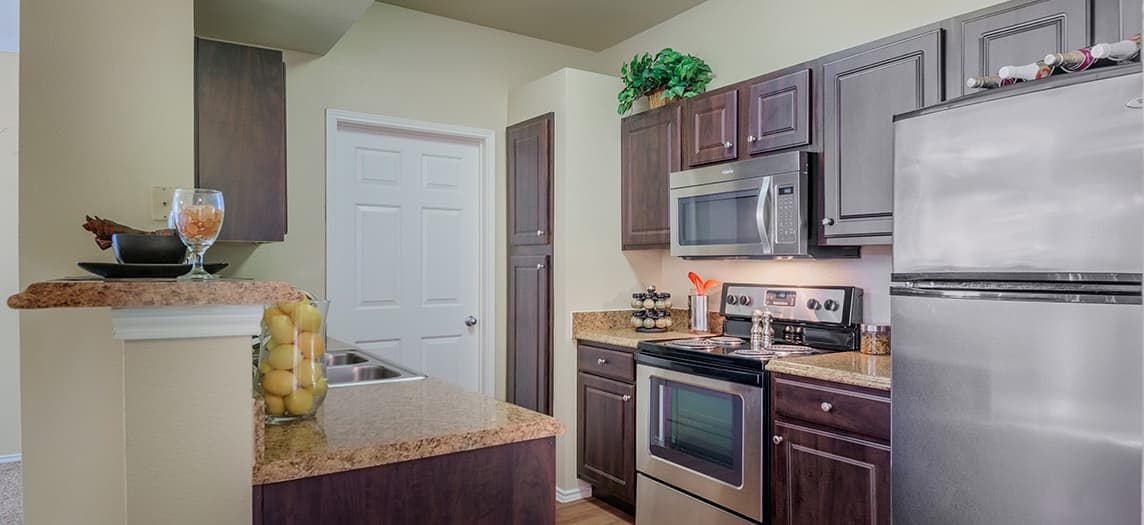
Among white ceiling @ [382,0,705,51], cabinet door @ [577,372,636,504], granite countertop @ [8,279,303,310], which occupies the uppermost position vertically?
white ceiling @ [382,0,705,51]

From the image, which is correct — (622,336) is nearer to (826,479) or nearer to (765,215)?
(765,215)

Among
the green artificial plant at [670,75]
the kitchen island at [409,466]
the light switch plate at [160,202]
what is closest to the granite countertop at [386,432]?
the kitchen island at [409,466]

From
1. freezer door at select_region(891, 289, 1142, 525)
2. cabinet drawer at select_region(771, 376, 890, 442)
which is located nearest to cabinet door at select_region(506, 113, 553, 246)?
cabinet drawer at select_region(771, 376, 890, 442)

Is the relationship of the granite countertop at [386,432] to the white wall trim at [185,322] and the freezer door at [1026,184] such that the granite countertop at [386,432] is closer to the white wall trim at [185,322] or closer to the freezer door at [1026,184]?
the white wall trim at [185,322]

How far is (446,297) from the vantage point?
149 inches

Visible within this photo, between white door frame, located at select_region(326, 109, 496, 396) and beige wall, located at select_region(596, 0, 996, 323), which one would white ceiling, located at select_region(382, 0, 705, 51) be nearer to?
beige wall, located at select_region(596, 0, 996, 323)

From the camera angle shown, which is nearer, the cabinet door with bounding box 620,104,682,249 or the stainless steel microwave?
the stainless steel microwave

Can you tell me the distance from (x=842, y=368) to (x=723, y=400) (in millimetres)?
529

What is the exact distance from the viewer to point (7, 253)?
4105 mm

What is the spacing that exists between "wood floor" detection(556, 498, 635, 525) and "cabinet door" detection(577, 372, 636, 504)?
0.39 feet

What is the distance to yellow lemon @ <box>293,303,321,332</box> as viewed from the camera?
1.32m

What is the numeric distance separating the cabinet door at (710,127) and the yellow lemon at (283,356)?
2.14 meters

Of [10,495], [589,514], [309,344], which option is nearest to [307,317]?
[309,344]

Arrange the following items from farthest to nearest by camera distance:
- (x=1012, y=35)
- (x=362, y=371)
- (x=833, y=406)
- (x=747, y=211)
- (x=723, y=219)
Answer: (x=723, y=219) < (x=747, y=211) < (x=362, y=371) < (x=833, y=406) < (x=1012, y=35)
